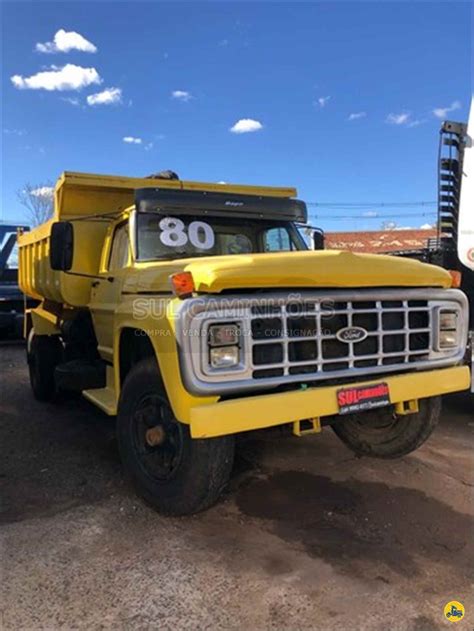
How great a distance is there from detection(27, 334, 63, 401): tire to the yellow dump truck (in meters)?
1.74

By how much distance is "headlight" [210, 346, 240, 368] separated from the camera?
314 centimetres

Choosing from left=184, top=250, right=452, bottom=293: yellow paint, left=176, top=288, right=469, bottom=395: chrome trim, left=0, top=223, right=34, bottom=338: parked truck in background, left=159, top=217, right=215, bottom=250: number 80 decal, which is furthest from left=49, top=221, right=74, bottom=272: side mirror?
left=0, top=223, right=34, bottom=338: parked truck in background

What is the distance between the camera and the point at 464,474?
4430 mm

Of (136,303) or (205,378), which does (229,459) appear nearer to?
(205,378)

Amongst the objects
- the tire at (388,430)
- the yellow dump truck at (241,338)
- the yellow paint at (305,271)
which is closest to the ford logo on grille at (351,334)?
the yellow dump truck at (241,338)

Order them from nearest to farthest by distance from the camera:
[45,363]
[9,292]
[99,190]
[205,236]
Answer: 1. [205,236]
2. [99,190]
3. [45,363]
4. [9,292]

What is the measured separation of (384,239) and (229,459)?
33201 millimetres

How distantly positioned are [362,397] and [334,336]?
1.44ft

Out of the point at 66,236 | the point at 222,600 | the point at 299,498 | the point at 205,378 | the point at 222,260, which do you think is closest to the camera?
the point at 222,600

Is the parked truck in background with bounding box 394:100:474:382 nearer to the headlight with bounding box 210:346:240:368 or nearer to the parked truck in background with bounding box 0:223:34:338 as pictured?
the headlight with bounding box 210:346:240:368

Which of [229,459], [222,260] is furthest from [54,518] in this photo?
[222,260]

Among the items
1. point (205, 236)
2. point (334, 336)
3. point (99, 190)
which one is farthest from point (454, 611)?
point (99, 190)

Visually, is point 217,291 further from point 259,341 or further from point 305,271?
point 305,271

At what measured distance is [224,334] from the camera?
10.4 feet
